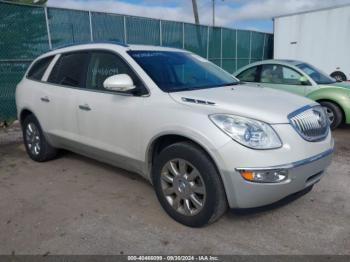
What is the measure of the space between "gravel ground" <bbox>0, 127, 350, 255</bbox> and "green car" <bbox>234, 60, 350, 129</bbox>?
2.80m

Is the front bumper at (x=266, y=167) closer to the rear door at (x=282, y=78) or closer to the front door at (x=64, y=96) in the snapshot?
the front door at (x=64, y=96)

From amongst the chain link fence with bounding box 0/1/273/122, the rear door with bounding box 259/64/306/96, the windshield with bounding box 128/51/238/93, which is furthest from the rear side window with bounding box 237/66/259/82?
the windshield with bounding box 128/51/238/93

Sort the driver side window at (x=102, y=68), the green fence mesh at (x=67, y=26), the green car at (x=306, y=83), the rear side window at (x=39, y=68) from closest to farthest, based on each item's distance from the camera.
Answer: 1. the driver side window at (x=102, y=68)
2. the rear side window at (x=39, y=68)
3. the green car at (x=306, y=83)
4. the green fence mesh at (x=67, y=26)

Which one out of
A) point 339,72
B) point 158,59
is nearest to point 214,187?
point 158,59

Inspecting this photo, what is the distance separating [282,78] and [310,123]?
4.84 metres

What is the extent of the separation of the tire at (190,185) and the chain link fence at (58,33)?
4.60 m

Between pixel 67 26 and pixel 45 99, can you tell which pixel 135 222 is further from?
pixel 67 26

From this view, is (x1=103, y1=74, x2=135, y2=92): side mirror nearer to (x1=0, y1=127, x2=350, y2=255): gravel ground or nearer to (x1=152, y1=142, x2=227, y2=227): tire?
(x1=152, y1=142, x2=227, y2=227): tire

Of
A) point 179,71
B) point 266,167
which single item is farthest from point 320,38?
point 266,167

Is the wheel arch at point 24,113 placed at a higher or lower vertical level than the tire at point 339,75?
higher

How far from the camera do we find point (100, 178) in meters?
4.54

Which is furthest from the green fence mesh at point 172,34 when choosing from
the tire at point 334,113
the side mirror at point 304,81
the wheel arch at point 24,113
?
the wheel arch at point 24,113

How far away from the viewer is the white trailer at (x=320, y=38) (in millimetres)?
14078

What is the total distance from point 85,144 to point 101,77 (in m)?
0.87
